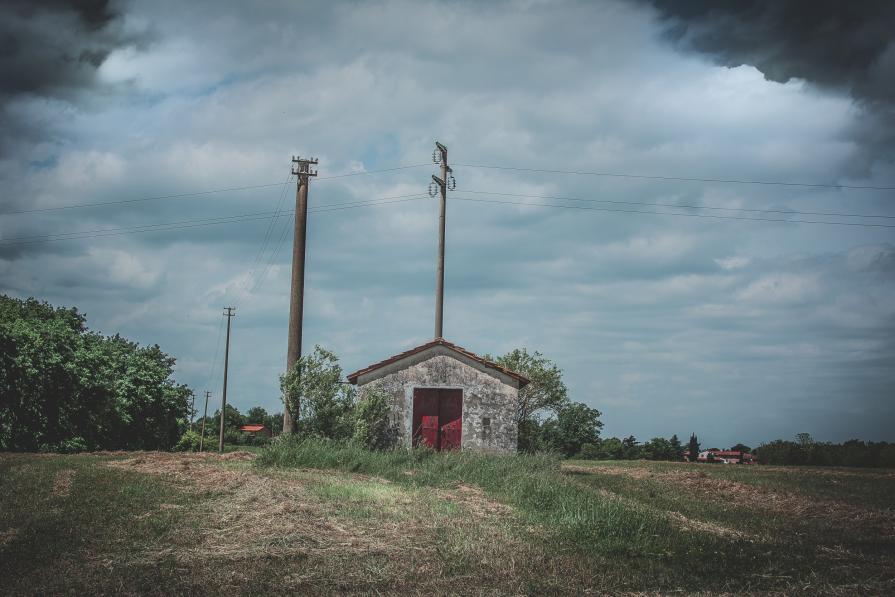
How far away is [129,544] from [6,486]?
6154mm

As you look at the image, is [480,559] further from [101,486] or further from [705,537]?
[101,486]

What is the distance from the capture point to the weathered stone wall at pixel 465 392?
2253 cm

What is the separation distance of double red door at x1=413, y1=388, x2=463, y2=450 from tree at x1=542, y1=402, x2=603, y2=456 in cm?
1819

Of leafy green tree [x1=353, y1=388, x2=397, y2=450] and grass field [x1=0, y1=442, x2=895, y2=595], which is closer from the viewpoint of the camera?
grass field [x1=0, y1=442, x2=895, y2=595]

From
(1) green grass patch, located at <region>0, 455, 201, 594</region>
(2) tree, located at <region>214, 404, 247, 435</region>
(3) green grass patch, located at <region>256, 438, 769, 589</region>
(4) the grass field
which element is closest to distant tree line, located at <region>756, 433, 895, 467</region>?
(4) the grass field

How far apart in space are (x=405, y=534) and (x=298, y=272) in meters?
14.9

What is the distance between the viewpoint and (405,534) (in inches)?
401

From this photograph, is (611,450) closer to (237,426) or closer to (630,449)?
(630,449)

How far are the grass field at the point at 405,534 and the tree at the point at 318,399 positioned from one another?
14.3 feet

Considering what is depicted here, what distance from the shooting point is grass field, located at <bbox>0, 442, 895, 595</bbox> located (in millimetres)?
7809

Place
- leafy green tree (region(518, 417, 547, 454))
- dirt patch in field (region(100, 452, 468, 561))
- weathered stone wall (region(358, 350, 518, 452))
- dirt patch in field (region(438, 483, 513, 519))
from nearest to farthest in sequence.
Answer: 1. dirt patch in field (region(100, 452, 468, 561))
2. dirt patch in field (region(438, 483, 513, 519))
3. weathered stone wall (region(358, 350, 518, 452))
4. leafy green tree (region(518, 417, 547, 454))

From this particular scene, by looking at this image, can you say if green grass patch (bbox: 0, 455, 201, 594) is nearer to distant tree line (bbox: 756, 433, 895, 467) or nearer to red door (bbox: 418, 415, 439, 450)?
red door (bbox: 418, 415, 439, 450)

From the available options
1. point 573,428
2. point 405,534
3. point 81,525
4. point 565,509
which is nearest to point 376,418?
point 565,509

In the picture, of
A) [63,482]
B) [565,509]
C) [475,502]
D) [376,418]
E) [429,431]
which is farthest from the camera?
[429,431]
